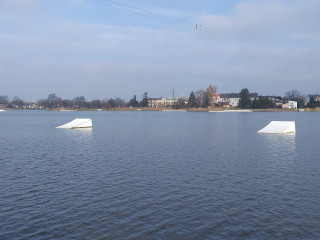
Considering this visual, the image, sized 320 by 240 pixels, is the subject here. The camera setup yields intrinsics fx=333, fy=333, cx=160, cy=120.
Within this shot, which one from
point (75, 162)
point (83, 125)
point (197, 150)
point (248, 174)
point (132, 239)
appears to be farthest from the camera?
point (83, 125)

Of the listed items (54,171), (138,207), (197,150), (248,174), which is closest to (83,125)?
(197,150)

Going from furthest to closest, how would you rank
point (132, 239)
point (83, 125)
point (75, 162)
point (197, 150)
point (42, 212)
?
point (83, 125)
point (197, 150)
point (75, 162)
point (42, 212)
point (132, 239)

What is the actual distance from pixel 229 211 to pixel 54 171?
1355 centimetres

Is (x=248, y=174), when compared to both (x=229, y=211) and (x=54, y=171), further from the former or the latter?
(x=54, y=171)

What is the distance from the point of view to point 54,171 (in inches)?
923

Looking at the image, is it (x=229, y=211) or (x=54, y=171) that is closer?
(x=229, y=211)

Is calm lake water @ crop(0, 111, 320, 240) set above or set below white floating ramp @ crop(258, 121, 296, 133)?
below

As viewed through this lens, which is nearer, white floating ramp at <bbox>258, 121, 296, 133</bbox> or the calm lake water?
the calm lake water

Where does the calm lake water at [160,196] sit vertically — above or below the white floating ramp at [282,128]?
below

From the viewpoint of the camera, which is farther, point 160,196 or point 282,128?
point 282,128

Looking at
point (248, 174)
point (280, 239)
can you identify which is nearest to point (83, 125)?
point (248, 174)

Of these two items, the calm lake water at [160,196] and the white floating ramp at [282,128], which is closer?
the calm lake water at [160,196]

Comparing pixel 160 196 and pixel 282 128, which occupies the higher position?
pixel 282 128

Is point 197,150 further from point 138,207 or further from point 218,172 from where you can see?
point 138,207
